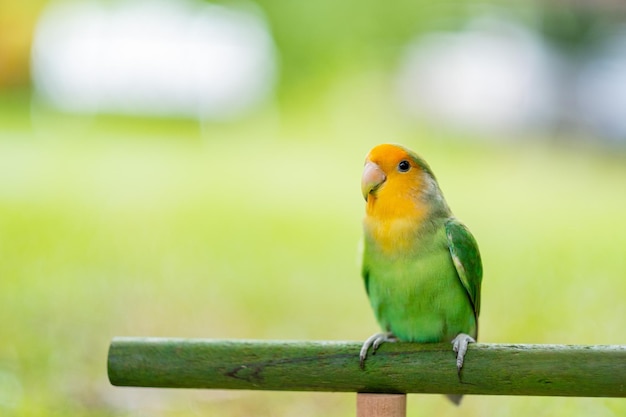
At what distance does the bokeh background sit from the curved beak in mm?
1268

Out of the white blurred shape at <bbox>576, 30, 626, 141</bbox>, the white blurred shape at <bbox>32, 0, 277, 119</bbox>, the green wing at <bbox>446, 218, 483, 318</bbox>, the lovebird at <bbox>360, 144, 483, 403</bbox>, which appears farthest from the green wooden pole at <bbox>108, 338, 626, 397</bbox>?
the white blurred shape at <bbox>32, 0, 277, 119</bbox>

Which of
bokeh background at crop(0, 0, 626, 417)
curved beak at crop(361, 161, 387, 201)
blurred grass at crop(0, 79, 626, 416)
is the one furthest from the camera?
bokeh background at crop(0, 0, 626, 417)

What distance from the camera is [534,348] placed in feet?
6.20

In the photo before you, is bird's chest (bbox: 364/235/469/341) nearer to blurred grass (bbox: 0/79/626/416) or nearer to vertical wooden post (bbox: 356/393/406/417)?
vertical wooden post (bbox: 356/393/406/417)

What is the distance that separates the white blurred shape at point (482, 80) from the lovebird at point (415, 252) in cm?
987

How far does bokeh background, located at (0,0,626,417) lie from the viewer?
391 centimetres

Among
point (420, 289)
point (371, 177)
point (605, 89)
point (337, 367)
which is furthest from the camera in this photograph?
point (605, 89)

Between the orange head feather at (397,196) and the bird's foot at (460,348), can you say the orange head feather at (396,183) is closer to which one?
the orange head feather at (397,196)

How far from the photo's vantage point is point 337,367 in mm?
1951

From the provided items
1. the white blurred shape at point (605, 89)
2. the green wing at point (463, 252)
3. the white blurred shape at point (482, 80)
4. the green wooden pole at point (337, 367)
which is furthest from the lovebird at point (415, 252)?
the white blurred shape at point (482, 80)

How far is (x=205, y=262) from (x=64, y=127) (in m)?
6.50

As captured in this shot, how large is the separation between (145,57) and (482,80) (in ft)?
15.1

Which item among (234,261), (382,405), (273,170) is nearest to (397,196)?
(382,405)

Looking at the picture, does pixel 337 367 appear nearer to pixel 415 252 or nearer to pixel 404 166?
pixel 415 252
